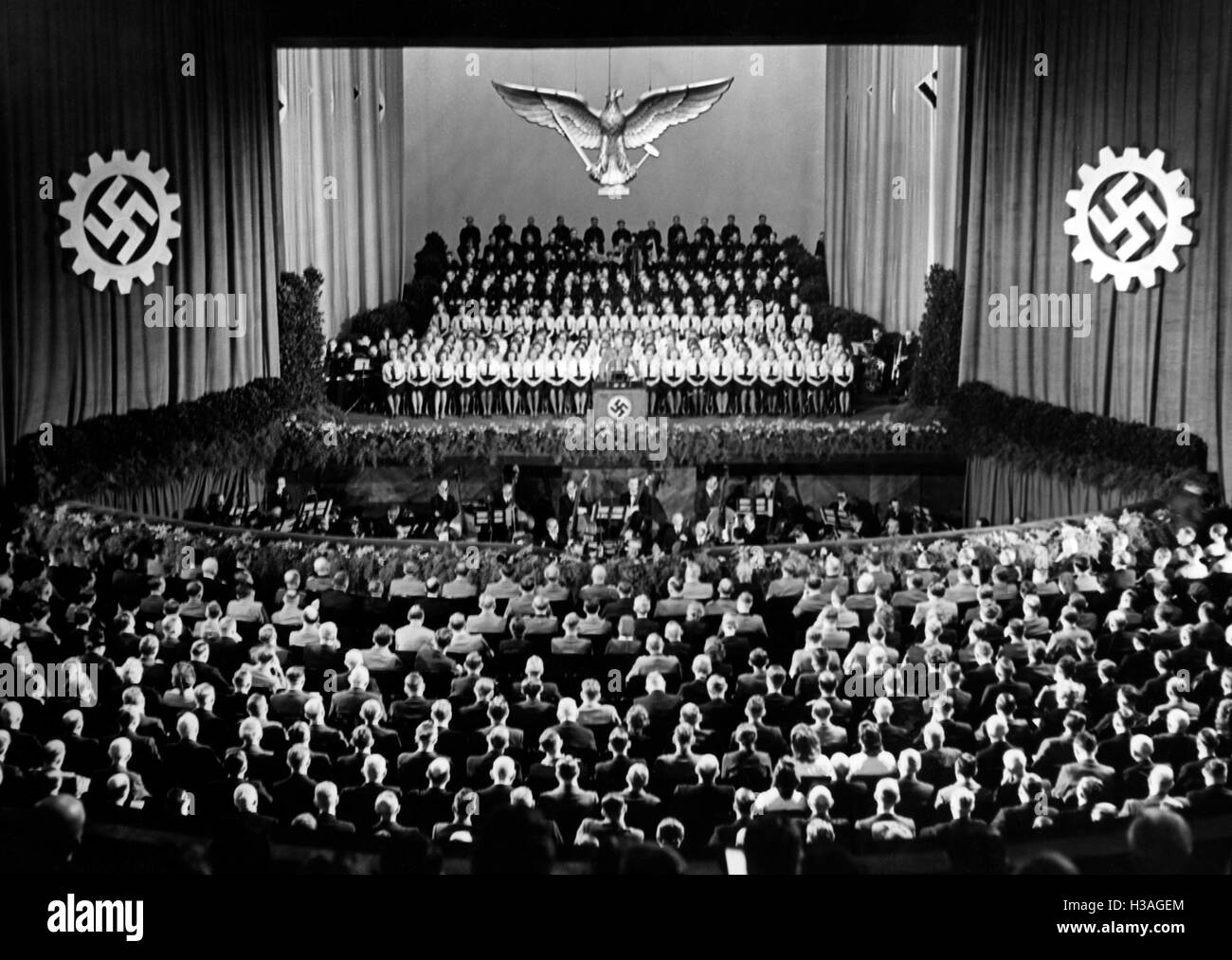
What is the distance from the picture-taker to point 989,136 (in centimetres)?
1093

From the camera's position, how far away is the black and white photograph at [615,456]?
7.15 metres

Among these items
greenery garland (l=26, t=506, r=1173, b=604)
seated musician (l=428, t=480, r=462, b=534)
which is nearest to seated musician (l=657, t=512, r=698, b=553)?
Result: greenery garland (l=26, t=506, r=1173, b=604)

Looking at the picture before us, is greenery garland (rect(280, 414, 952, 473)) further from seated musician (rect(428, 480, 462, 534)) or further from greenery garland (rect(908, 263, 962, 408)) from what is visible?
greenery garland (rect(908, 263, 962, 408))

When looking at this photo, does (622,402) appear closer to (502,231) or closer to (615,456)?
(615,456)

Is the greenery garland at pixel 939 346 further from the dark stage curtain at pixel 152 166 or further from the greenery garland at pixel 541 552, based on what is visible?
the dark stage curtain at pixel 152 166

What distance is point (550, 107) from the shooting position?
1140 centimetres

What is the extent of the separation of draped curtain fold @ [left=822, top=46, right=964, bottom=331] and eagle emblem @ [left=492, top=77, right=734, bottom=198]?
6.06ft

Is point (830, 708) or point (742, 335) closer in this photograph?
point (830, 708)

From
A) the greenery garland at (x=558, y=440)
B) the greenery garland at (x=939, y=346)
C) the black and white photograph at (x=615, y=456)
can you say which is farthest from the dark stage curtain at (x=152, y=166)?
the greenery garland at (x=939, y=346)

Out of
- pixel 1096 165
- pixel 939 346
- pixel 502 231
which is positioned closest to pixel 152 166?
pixel 502 231
